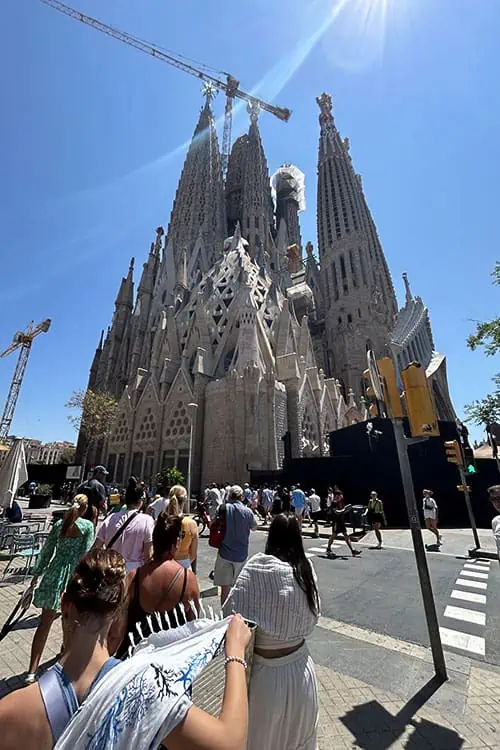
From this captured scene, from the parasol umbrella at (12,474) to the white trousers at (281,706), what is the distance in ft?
34.2

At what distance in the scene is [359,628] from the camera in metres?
4.50

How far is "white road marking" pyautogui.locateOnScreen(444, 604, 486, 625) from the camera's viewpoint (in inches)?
188

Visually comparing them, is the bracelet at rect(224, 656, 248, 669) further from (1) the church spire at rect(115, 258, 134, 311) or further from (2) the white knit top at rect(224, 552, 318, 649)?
(1) the church spire at rect(115, 258, 134, 311)

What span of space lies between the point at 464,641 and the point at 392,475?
12250 mm

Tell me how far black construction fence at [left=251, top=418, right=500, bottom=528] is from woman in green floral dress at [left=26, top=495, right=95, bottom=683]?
12627mm

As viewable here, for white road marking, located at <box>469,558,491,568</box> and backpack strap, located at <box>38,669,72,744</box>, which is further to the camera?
white road marking, located at <box>469,558,491,568</box>

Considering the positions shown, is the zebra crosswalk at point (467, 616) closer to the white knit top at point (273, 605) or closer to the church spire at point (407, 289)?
the white knit top at point (273, 605)

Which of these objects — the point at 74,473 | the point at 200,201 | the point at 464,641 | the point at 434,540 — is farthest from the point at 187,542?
the point at 200,201

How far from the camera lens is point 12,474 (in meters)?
9.91

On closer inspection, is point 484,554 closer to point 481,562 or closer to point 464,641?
point 481,562

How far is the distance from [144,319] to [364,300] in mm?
27354

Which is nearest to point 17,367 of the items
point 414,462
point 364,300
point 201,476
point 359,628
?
point 201,476

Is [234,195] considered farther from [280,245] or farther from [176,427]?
[176,427]

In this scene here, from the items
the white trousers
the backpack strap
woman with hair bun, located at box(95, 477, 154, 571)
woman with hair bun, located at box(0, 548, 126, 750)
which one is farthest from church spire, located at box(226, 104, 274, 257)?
the backpack strap
